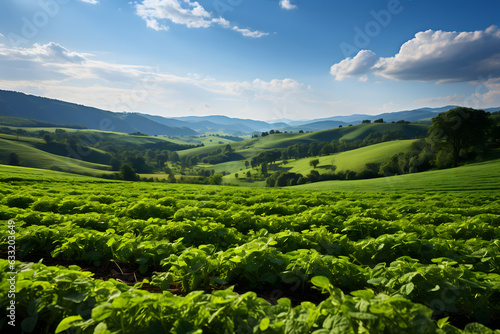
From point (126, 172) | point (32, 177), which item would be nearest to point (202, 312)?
point (32, 177)

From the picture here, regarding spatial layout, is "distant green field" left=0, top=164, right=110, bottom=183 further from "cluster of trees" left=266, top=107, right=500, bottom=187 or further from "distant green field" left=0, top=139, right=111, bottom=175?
"distant green field" left=0, top=139, right=111, bottom=175

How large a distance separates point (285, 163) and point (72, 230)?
15369cm

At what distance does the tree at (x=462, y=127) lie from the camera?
5324 centimetres

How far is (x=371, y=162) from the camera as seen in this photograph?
9988cm

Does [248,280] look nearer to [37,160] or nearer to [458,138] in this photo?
[458,138]

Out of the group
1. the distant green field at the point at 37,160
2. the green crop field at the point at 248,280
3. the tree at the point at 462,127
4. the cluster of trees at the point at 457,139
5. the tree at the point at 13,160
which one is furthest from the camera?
the distant green field at the point at 37,160

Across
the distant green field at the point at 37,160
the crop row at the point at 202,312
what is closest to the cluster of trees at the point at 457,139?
the crop row at the point at 202,312

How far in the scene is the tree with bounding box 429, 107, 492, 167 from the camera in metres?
53.2

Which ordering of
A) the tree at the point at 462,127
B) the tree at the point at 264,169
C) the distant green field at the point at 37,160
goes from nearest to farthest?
the tree at the point at 462,127 < the distant green field at the point at 37,160 < the tree at the point at 264,169

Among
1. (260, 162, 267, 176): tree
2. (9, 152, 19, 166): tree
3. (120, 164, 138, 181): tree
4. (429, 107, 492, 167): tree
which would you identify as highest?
(429, 107, 492, 167): tree

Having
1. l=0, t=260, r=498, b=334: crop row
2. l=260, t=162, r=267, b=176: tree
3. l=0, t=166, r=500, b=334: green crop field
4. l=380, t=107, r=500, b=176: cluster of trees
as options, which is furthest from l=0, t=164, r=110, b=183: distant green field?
l=260, t=162, r=267, b=176: tree

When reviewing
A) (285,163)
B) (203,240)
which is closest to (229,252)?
(203,240)

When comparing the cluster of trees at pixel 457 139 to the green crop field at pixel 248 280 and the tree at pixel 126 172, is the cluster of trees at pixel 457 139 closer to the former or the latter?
the green crop field at pixel 248 280

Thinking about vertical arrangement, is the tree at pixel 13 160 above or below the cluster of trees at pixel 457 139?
below
